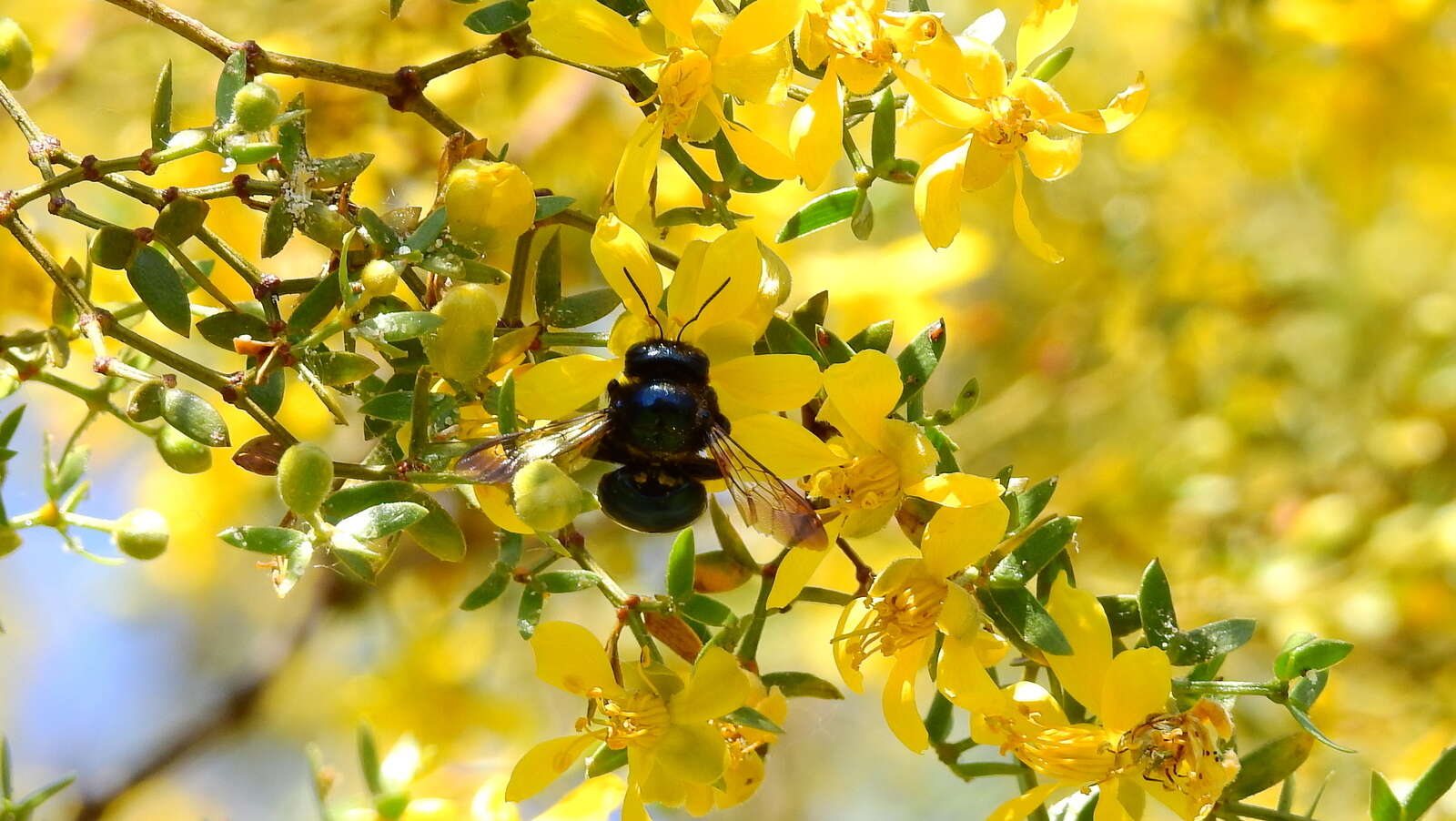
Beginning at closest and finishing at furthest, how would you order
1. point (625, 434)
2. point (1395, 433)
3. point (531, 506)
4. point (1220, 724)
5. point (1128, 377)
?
point (531, 506) < point (1220, 724) < point (625, 434) < point (1395, 433) < point (1128, 377)

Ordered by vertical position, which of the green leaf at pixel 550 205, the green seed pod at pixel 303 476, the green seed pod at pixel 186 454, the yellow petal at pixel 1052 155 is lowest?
the green seed pod at pixel 303 476

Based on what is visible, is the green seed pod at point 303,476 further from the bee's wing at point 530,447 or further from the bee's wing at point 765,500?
the bee's wing at point 765,500

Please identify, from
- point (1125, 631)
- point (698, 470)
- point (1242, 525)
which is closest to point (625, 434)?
point (698, 470)

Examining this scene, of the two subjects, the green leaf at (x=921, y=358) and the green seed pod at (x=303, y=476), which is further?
the green leaf at (x=921, y=358)

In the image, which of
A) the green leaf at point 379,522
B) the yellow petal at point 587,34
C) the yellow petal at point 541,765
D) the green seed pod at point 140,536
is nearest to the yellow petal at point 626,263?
the yellow petal at point 587,34

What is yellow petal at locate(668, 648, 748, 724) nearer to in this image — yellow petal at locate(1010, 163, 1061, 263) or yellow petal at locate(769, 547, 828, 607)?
yellow petal at locate(769, 547, 828, 607)

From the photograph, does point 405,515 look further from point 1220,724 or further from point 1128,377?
point 1128,377
